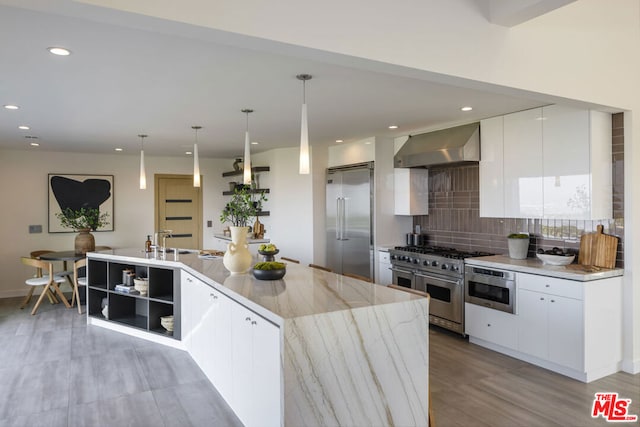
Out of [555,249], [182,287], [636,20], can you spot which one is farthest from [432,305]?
[636,20]

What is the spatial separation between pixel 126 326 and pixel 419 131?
4283 mm

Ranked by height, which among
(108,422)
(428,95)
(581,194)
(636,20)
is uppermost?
(636,20)

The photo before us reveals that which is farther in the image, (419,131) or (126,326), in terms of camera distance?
(419,131)

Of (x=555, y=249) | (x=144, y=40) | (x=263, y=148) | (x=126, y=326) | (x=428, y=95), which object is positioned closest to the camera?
(x=144, y=40)

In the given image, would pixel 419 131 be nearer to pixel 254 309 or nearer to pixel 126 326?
pixel 254 309

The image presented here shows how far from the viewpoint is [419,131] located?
559 cm

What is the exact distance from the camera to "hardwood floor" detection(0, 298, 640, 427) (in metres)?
3.04

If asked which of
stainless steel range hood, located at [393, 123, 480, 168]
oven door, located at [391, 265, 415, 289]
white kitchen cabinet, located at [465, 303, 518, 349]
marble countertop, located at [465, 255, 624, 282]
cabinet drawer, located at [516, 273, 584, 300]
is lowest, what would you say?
white kitchen cabinet, located at [465, 303, 518, 349]

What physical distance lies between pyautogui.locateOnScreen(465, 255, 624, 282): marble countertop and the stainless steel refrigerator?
1.75 m

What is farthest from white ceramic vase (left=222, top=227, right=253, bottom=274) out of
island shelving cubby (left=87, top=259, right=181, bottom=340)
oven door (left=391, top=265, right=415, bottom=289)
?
oven door (left=391, top=265, right=415, bottom=289)

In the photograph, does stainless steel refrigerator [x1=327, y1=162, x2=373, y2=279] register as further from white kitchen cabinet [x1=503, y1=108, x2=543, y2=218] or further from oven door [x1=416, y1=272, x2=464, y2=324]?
white kitchen cabinet [x1=503, y1=108, x2=543, y2=218]

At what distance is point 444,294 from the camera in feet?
16.0

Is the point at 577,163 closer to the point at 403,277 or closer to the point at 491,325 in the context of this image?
the point at 491,325

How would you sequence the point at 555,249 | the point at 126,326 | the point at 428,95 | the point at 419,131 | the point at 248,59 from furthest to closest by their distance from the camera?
the point at 419,131, the point at 126,326, the point at 555,249, the point at 428,95, the point at 248,59
